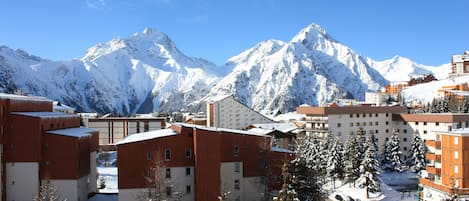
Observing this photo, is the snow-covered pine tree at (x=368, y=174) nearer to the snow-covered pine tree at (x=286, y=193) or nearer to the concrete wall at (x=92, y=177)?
the snow-covered pine tree at (x=286, y=193)

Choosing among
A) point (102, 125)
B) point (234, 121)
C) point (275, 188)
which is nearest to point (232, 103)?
point (234, 121)

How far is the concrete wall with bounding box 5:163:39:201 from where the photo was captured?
33.9 meters

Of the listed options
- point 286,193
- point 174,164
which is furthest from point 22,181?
point 286,193

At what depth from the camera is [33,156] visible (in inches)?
1337

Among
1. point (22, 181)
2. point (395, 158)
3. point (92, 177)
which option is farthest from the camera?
point (395, 158)

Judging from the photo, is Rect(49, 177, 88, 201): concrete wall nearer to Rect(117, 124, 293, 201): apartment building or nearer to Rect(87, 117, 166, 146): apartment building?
Rect(117, 124, 293, 201): apartment building

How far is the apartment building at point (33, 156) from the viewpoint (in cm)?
3378

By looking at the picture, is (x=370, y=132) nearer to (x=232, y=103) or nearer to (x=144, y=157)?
(x=232, y=103)

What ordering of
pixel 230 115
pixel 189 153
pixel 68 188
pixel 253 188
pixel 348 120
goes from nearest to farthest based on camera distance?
1. pixel 189 153
2. pixel 68 188
3. pixel 253 188
4. pixel 348 120
5. pixel 230 115

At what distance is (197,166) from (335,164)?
2337cm

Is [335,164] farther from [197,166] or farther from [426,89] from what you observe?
[426,89]

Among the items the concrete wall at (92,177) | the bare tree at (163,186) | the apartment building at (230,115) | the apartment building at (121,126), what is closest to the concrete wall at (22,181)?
the concrete wall at (92,177)

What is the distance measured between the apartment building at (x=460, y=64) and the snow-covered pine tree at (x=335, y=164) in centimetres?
15963

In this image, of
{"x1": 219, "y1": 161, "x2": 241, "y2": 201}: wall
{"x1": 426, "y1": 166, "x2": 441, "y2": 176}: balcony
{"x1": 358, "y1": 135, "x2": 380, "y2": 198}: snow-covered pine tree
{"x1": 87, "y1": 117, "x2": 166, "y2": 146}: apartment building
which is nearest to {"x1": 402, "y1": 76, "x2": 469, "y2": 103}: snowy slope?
{"x1": 87, "y1": 117, "x2": 166, "y2": 146}: apartment building
